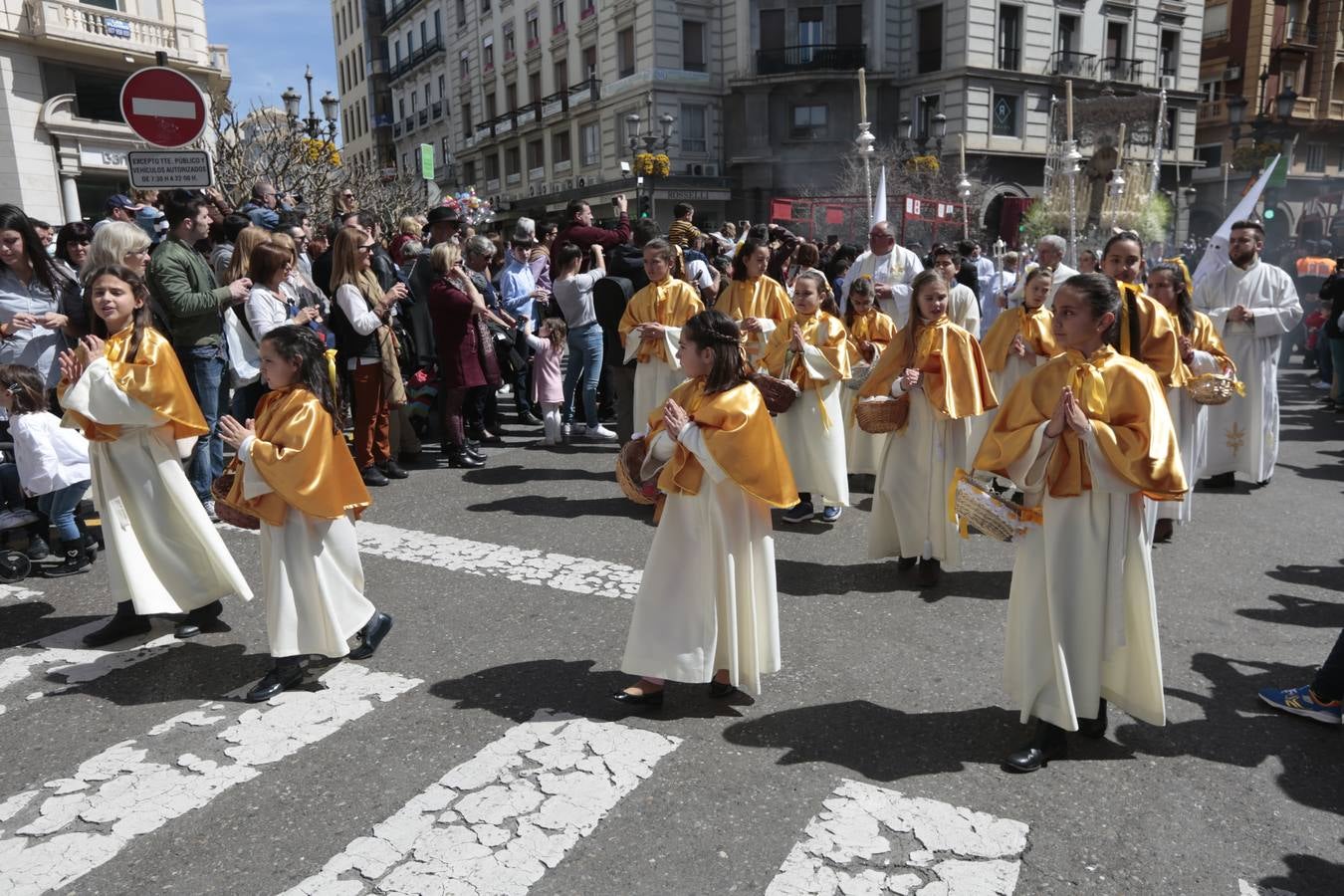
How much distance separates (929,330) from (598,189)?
35.2 meters

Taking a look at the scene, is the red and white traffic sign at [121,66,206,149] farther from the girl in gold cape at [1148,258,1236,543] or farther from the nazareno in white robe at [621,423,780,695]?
the girl in gold cape at [1148,258,1236,543]

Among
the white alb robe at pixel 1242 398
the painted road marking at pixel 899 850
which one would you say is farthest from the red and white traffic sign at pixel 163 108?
the white alb robe at pixel 1242 398

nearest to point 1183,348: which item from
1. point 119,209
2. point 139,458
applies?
point 139,458

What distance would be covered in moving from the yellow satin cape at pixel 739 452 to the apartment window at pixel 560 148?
135 ft

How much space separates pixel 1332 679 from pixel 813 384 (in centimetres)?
342

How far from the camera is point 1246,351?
779cm

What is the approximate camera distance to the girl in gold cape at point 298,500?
393cm

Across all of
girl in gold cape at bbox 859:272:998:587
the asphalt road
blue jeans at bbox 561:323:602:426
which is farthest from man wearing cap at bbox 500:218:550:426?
girl in gold cape at bbox 859:272:998:587

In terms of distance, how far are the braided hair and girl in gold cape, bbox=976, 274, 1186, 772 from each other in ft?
3.27

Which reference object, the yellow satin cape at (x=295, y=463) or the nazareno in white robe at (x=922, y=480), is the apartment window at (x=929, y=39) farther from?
the yellow satin cape at (x=295, y=463)

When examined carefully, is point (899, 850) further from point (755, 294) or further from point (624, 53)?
point (624, 53)

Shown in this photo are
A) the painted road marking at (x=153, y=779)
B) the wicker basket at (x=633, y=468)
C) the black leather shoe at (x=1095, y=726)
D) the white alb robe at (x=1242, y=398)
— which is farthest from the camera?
the white alb robe at (x=1242, y=398)

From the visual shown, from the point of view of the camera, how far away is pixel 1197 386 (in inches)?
232

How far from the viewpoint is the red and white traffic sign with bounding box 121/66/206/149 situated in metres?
7.00
